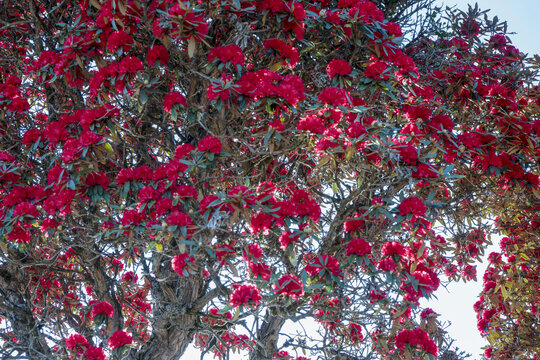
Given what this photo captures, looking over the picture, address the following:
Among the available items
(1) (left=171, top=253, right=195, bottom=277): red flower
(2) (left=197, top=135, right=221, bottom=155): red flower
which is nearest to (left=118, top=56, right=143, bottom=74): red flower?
(2) (left=197, top=135, right=221, bottom=155): red flower

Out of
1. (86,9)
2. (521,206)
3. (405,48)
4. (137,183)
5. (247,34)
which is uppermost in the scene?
(405,48)

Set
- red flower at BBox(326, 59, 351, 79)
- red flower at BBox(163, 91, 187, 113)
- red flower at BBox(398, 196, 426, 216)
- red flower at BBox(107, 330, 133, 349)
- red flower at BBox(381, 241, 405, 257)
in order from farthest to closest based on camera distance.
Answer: red flower at BBox(107, 330, 133, 349), red flower at BBox(326, 59, 351, 79), red flower at BBox(163, 91, 187, 113), red flower at BBox(381, 241, 405, 257), red flower at BBox(398, 196, 426, 216)

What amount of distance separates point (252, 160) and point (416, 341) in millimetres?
1733

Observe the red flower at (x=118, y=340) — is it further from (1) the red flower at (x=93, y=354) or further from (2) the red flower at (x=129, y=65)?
(2) the red flower at (x=129, y=65)

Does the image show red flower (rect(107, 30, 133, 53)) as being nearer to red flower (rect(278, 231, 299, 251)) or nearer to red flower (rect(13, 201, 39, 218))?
red flower (rect(13, 201, 39, 218))

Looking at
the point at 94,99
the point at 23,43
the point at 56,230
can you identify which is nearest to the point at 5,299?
the point at 56,230

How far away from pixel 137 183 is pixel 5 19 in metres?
2.36

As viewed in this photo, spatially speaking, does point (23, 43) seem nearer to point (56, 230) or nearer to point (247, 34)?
point (56, 230)

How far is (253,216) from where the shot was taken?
2955 millimetres

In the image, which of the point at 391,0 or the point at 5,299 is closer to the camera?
→ the point at 5,299

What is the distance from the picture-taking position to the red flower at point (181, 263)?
9.78 ft

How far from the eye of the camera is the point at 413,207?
2.84 m

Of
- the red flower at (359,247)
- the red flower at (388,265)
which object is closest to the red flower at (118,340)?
the red flower at (359,247)

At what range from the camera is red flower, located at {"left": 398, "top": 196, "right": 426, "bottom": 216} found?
2.84 meters
